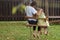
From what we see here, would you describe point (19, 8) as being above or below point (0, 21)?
above

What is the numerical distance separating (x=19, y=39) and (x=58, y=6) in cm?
811

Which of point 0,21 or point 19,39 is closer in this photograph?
point 19,39

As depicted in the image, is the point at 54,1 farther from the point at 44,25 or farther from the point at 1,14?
the point at 44,25

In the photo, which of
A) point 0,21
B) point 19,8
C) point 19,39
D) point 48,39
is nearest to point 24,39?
point 19,39

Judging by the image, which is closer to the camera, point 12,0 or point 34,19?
point 34,19

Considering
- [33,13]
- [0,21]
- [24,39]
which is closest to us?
[33,13]

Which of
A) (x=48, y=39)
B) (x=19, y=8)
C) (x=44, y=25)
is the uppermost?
(x=19, y=8)

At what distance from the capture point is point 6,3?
50.2ft

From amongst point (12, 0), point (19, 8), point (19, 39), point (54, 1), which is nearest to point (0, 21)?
point (12, 0)

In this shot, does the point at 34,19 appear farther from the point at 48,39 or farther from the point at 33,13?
the point at 48,39

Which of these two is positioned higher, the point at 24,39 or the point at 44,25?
the point at 44,25

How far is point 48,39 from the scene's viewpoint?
315 inches

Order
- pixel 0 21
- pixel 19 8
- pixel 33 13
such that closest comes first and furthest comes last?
pixel 19 8 → pixel 33 13 → pixel 0 21

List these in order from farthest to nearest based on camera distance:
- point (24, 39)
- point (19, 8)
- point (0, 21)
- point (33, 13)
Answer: point (0, 21), point (24, 39), point (33, 13), point (19, 8)
